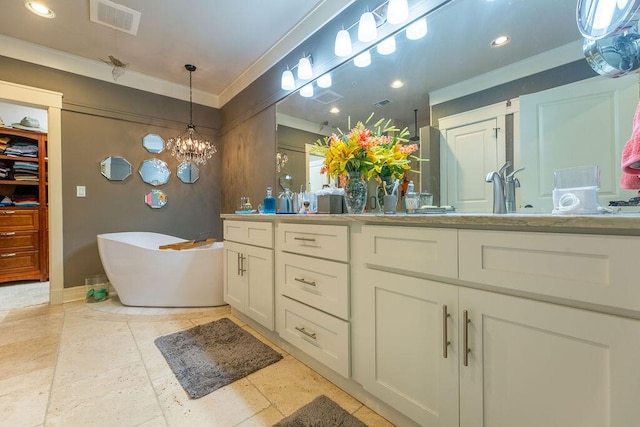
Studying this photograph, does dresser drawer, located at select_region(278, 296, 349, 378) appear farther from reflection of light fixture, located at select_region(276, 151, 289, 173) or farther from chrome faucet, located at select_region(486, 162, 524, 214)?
reflection of light fixture, located at select_region(276, 151, 289, 173)

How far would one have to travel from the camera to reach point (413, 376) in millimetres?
1016

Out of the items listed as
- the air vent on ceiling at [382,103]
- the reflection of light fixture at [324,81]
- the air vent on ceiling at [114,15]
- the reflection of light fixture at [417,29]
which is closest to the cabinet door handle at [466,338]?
the air vent on ceiling at [382,103]

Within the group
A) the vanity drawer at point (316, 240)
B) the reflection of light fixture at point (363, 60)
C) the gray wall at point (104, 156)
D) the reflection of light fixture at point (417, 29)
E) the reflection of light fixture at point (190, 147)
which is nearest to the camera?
the vanity drawer at point (316, 240)

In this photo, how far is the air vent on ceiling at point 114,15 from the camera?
2094 mm

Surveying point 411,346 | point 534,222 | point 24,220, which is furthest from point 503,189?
point 24,220

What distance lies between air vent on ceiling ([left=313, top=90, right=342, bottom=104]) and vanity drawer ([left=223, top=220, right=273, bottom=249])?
1.08m

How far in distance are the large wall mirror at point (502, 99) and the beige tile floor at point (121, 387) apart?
1218mm

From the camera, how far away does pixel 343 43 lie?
190cm

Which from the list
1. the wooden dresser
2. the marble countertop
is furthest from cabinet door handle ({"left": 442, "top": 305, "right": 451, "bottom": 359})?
the wooden dresser

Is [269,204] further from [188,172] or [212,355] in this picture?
[188,172]

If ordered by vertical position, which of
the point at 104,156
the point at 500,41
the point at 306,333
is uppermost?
the point at 500,41

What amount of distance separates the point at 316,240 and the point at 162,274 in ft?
6.04

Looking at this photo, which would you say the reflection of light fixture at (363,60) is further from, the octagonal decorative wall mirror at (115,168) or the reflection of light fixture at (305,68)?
the octagonal decorative wall mirror at (115,168)

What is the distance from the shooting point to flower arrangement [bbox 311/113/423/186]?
1521 millimetres
